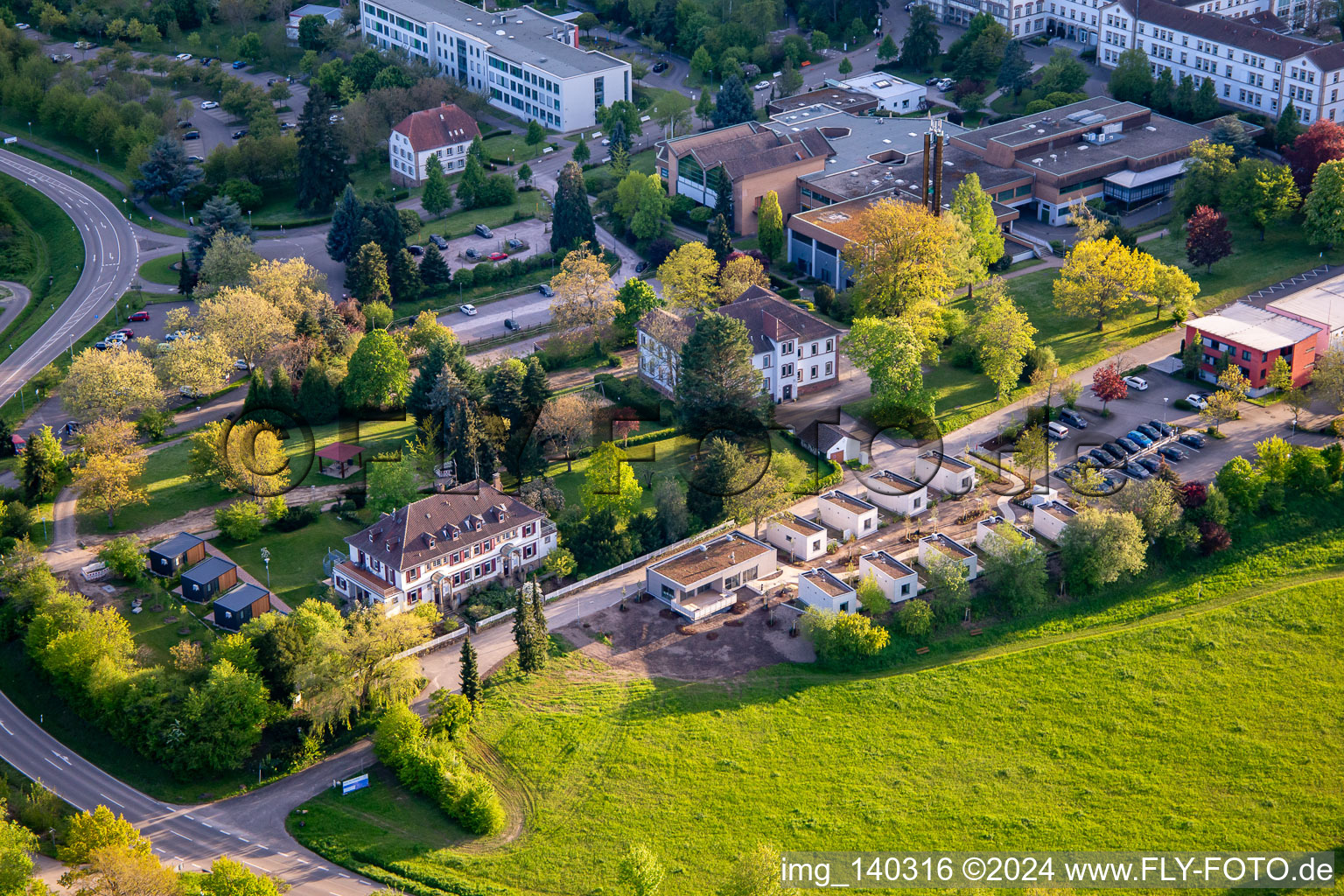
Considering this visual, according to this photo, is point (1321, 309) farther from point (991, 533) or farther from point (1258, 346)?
point (991, 533)

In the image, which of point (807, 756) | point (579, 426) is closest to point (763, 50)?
point (579, 426)

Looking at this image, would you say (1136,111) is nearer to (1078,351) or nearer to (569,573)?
(1078,351)

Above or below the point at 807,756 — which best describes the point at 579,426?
above

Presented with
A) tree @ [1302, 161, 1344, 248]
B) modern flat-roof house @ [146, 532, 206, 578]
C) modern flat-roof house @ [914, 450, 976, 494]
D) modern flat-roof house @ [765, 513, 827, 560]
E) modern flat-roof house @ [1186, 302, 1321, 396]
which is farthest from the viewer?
tree @ [1302, 161, 1344, 248]

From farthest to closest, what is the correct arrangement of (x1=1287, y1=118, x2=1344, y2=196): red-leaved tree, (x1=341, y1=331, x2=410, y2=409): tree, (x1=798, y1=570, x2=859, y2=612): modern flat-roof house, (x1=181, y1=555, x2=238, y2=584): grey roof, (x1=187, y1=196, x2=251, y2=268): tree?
1. (x1=187, y1=196, x2=251, y2=268): tree
2. (x1=1287, y1=118, x2=1344, y2=196): red-leaved tree
3. (x1=341, y1=331, x2=410, y2=409): tree
4. (x1=181, y1=555, x2=238, y2=584): grey roof
5. (x1=798, y1=570, x2=859, y2=612): modern flat-roof house

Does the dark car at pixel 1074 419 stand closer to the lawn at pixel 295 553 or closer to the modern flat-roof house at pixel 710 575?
the modern flat-roof house at pixel 710 575

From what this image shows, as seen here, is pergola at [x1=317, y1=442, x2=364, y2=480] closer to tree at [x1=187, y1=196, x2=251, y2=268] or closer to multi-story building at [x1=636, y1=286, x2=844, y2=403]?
multi-story building at [x1=636, y1=286, x2=844, y2=403]

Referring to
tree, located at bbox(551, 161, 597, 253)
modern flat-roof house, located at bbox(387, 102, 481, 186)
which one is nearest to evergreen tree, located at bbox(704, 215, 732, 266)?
tree, located at bbox(551, 161, 597, 253)
